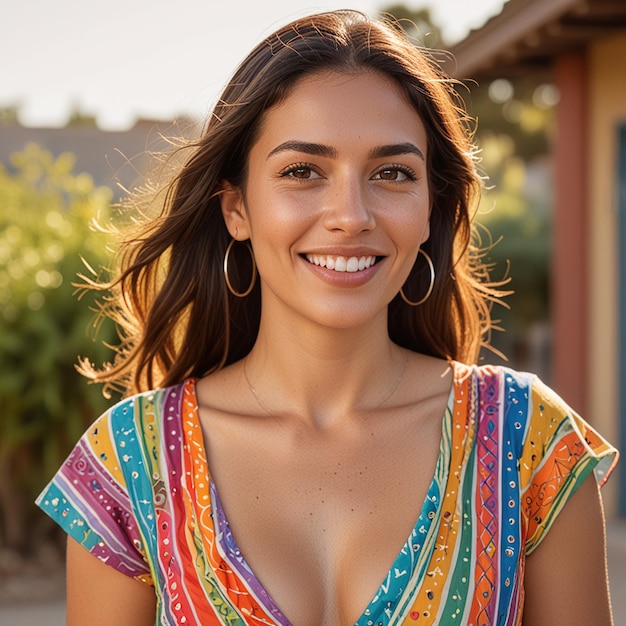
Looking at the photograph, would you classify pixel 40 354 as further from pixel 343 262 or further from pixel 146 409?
pixel 343 262

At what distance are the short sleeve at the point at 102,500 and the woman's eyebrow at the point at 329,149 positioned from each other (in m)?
0.63

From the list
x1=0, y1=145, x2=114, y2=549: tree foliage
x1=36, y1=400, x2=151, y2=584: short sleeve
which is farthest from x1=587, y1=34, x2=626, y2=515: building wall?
x1=36, y1=400, x2=151, y2=584: short sleeve

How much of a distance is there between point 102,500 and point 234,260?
26.1 inches

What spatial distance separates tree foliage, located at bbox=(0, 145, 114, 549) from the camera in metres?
5.89

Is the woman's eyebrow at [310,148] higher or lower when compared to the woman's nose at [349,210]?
higher

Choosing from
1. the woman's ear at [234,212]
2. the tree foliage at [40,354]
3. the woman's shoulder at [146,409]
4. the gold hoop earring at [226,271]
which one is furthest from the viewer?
the tree foliage at [40,354]

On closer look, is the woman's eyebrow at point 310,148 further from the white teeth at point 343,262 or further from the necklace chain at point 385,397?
the necklace chain at point 385,397

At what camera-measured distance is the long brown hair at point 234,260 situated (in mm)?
2330

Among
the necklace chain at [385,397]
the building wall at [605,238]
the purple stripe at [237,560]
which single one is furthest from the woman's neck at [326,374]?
the building wall at [605,238]

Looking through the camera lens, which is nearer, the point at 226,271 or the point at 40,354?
the point at 226,271

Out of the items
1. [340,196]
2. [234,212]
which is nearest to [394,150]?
[340,196]

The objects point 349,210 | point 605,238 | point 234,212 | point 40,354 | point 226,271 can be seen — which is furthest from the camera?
point 605,238

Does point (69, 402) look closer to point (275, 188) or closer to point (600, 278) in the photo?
point (600, 278)

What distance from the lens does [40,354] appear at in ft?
19.3
